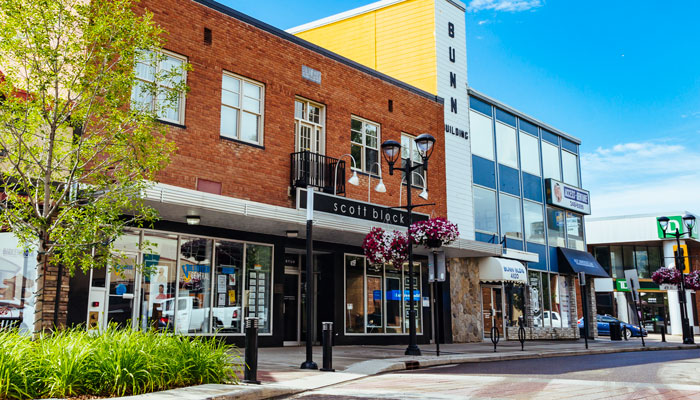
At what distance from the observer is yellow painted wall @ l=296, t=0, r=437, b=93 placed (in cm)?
2583

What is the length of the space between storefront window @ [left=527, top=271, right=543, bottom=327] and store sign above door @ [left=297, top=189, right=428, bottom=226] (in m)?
10.1

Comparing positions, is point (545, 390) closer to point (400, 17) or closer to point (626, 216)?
point (400, 17)

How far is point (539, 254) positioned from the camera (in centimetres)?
2986

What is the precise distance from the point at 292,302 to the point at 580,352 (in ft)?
29.8

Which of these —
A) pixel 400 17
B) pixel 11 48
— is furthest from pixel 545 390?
pixel 400 17

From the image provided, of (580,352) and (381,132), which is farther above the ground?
(381,132)

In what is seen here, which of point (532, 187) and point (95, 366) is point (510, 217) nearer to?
point (532, 187)

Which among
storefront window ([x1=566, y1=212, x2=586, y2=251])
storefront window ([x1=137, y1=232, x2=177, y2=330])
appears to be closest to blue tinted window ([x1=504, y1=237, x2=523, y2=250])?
storefront window ([x1=566, y1=212, x2=586, y2=251])

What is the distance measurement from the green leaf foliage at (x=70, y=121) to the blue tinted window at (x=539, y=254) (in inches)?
861

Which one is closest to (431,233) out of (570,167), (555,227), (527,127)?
(527,127)

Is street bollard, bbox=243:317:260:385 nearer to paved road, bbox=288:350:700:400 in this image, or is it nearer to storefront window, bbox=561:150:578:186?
paved road, bbox=288:350:700:400

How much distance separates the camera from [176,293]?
1592 cm

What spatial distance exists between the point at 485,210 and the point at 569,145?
10265mm

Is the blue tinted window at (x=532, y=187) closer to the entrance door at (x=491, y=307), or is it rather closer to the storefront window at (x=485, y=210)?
the storefront window at (x=485, y=210)
